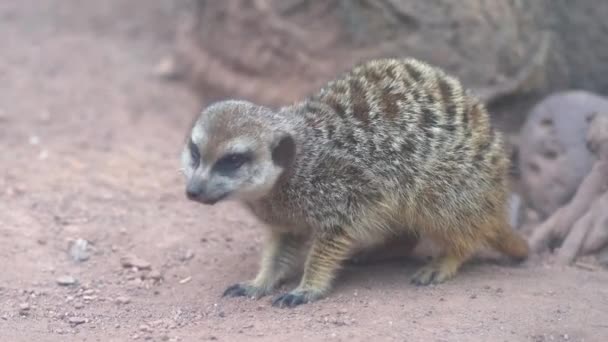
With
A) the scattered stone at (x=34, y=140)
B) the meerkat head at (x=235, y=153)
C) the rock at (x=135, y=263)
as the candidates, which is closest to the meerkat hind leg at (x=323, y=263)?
the meerkat head at (x=235, y=153)

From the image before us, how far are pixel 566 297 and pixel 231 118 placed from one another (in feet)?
5.81

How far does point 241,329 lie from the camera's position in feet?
12.0

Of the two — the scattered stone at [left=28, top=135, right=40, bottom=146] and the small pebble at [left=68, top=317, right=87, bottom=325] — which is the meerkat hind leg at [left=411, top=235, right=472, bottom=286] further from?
the scattered stone at [left=28, top=135, right=40, bottom=146]

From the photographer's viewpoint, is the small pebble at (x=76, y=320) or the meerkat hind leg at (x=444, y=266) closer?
the small pebble at (x=76, y=320)

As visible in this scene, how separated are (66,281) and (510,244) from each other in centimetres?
232

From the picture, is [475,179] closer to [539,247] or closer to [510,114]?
[539,247]

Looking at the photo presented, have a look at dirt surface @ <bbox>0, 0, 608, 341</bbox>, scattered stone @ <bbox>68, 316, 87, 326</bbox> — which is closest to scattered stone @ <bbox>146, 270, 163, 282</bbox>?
dirt surface @ <bbox>0, 0, 608, 341</bbox>

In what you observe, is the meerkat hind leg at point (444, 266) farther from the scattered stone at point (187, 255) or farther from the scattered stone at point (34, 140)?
the scattered stone at point (34, 140)

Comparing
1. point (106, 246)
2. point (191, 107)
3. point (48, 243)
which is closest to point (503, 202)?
point (106, 246)

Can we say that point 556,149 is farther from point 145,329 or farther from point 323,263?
point 145,329

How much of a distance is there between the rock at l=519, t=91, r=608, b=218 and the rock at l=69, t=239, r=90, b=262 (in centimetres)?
280

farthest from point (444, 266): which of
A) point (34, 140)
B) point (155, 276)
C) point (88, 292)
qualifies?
point (34, 140)

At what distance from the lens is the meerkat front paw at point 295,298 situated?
13.1 ft

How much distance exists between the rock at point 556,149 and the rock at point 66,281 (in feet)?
9.57
